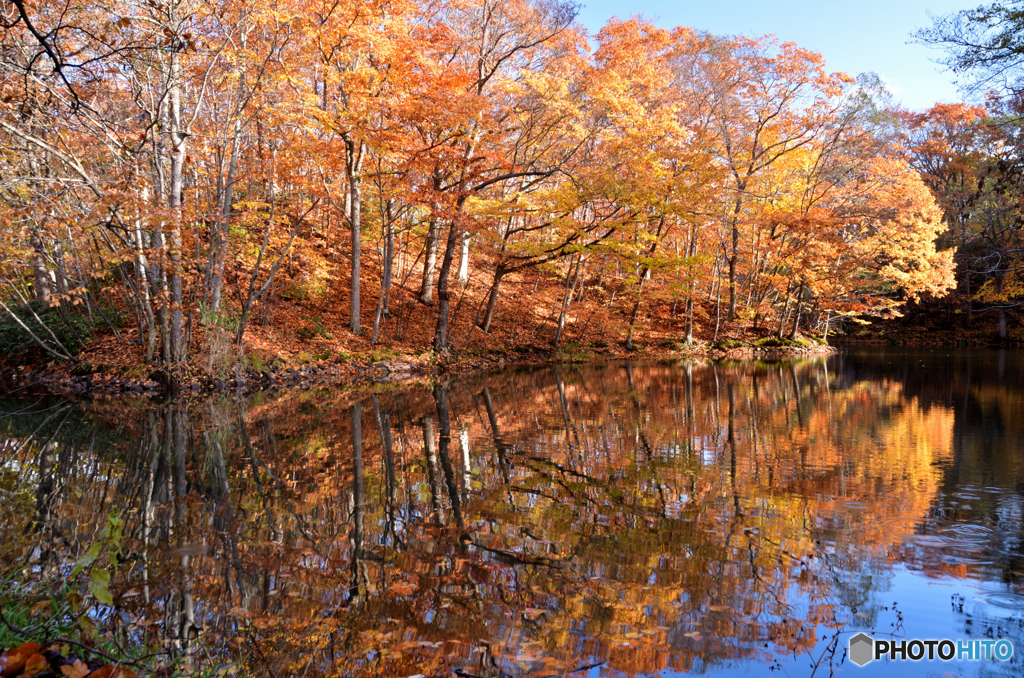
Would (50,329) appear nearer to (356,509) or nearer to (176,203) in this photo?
(176,203)

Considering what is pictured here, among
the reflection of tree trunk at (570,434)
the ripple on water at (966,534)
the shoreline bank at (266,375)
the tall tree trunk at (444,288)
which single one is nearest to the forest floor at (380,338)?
the shoreline bank at (266,375)

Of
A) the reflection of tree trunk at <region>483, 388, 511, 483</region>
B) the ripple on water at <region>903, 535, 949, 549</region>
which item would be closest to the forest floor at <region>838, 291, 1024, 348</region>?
the reflection of tree trunk at <region>483, 388, 511, 483</region>

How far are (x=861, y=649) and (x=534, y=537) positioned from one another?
2.05 metres

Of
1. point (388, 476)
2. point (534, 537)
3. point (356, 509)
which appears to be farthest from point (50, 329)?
point (534, 537)

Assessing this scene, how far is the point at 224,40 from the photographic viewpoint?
12.4 m

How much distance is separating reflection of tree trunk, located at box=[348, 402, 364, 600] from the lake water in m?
0.03

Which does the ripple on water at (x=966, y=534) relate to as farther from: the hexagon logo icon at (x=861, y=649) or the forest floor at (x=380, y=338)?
the forest floor at (x=380, y=338)

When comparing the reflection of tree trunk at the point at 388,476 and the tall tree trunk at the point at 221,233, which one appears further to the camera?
the tall tree trunk at the point at 221,233

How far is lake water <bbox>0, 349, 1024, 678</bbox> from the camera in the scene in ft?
9.52

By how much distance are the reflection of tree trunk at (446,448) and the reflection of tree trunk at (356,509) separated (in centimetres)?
75

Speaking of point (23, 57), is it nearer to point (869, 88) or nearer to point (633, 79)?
point (633, 79)

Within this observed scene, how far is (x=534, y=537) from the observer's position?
4230 mm

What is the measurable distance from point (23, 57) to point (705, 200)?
16.5m

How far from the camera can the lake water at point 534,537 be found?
2900 mm
